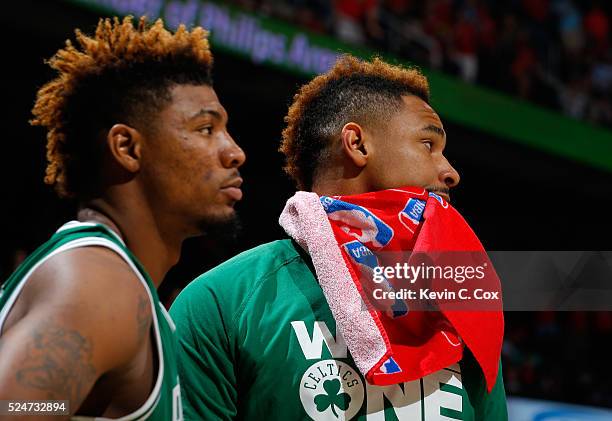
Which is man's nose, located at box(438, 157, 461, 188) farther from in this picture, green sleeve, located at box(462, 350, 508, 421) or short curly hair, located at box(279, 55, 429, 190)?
green sleeve, located at box(462, 350, 508, 421)

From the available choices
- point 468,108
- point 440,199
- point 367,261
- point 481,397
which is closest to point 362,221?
point 367,261

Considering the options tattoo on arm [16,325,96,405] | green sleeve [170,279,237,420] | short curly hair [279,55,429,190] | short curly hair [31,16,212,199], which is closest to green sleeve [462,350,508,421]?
green sleeve [170,279,237,420]

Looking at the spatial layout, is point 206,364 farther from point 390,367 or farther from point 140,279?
point 140,279

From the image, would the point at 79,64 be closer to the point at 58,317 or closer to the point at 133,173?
the point at 133,173

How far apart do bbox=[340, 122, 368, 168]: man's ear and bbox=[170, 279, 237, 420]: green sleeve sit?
52 cm

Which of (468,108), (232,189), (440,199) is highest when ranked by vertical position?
(468,108)

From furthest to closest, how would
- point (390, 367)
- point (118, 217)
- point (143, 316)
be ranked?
point (390, 367)
point (118, 217)
point (143, 316)

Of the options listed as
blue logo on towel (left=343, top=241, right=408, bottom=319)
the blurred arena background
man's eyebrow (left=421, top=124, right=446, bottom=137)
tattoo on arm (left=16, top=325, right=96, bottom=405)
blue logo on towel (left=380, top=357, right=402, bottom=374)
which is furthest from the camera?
the blurred arena background

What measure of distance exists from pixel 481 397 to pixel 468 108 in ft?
22.3

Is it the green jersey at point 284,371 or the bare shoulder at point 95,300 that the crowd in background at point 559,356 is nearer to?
the green jersey at point 284,371

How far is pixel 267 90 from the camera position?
26.0ft

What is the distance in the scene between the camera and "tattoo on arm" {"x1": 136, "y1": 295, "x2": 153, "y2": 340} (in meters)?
1.39

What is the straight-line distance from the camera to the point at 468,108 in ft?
28.4

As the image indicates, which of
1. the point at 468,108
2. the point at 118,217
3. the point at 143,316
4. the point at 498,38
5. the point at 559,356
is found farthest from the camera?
the point at 498,38
